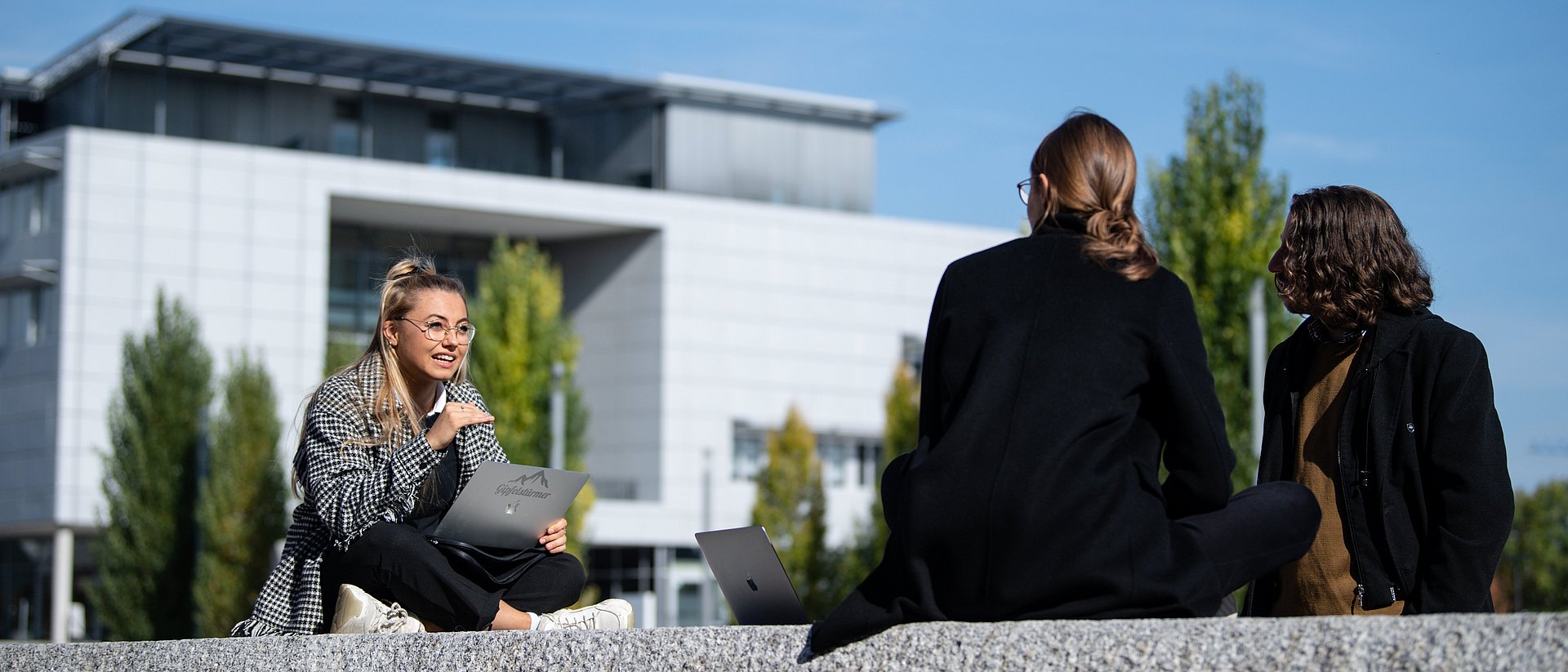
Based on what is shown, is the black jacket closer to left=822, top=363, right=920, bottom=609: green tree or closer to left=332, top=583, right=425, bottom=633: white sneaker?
left=332, top=583, right=425, bottom=633: white sneaker

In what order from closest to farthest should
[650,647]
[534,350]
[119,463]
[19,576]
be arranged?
[650,647] → [119,463] → [534,350] → [19,576]

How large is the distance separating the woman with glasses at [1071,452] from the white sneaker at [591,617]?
1.86 metres

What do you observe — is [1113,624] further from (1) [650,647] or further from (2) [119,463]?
(2) [119,463]

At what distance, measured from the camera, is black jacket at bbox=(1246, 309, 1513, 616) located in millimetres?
4156

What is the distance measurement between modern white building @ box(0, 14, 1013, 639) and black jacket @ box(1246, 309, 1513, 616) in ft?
119

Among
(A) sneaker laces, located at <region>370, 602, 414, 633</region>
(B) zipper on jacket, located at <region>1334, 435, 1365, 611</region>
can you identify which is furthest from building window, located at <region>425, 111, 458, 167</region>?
(B) zipper on jacket, located at <region>1334, 435, 1365, 611</region>

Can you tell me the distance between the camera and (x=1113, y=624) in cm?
313

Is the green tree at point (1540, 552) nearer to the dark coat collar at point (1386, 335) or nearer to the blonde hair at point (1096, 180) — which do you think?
the dark coat collar at point (1386, 335)

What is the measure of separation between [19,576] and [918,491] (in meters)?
45.2

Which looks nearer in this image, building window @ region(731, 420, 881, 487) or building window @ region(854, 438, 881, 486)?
building window @ region(731, 420, 881, 487)

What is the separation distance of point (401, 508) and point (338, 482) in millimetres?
195

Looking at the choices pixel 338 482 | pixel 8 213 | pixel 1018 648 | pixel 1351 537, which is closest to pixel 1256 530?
pixel 1018 648

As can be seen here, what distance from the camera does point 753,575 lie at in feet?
14.1

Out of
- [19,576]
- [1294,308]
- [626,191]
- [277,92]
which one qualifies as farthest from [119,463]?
[1294,308]
